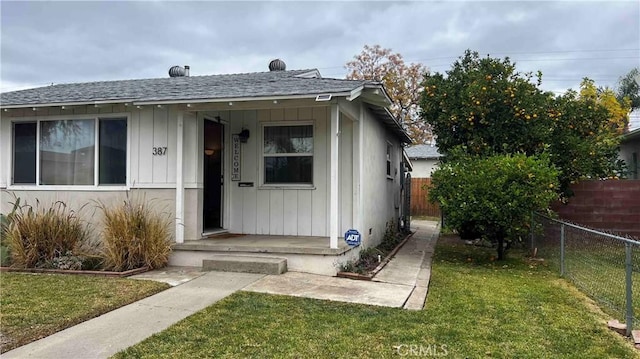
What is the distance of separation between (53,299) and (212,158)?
4.17 m

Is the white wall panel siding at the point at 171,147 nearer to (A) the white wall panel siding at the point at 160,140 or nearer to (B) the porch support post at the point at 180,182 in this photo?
(A) the white wall panel siding at the point at 160,140

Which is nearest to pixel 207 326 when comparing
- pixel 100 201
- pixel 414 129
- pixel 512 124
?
pixel 100 201

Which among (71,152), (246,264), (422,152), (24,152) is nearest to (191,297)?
(246,264)

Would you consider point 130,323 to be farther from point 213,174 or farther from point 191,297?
point 213,174

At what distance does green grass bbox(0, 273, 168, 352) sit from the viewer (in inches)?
171

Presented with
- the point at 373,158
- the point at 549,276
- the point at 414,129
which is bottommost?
the point at 549,276

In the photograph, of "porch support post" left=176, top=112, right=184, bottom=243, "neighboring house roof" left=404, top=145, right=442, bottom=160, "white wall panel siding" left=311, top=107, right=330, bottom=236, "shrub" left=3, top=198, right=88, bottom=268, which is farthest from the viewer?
"neighboring house roof" left=404, top=145, right=442, bottom=160

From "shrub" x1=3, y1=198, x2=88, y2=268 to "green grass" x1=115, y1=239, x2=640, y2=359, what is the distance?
3772 mm

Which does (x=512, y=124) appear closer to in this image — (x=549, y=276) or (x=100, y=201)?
(x=549, y=276)

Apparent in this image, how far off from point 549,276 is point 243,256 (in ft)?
16.2

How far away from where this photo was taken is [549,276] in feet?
24.4

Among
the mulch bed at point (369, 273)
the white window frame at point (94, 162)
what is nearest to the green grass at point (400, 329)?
the mulch bed at point (369, 273)

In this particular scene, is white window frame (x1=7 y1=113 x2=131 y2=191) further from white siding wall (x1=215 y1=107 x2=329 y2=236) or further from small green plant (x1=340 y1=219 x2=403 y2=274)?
small green plant (x1=340 y1=219 x2=403 y2=274)

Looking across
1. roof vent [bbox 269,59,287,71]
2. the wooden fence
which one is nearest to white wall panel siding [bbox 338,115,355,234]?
roof vent [bbox 269,59,287,71]
